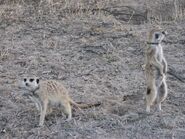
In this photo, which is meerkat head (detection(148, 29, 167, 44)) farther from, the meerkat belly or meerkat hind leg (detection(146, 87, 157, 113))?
the meerkat belly

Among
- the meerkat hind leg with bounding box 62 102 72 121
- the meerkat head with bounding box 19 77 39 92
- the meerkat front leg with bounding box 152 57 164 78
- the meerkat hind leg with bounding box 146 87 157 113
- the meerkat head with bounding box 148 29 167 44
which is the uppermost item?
the meerkat head with bounding box 148 29 167 44

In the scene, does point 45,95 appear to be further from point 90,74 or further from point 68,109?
point 90,74

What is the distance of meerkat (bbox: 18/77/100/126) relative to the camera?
661 cm

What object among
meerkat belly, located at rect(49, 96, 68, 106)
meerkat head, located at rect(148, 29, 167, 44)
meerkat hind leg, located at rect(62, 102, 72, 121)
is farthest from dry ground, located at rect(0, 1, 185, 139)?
meerkat head, located at rect(148, 29, 167, 44)

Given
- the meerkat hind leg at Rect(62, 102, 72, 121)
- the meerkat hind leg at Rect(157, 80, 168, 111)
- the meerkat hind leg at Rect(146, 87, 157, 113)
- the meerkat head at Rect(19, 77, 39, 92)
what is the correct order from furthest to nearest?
the meerkat hind leg at Rect(157, 80, 168, 111) → the meerkat hind leg at Rect(146, 87, 157, 113) → the meerkat hind leg at Rect(62, 102, 72, 121) → the meerkat head at Rect(19, 77, 39, 92)

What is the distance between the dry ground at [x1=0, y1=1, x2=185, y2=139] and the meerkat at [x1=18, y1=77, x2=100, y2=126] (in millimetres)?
151

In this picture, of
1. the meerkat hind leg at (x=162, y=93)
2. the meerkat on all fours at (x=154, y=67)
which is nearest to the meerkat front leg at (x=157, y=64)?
the meerkat on all fours at (x=154, y=67)

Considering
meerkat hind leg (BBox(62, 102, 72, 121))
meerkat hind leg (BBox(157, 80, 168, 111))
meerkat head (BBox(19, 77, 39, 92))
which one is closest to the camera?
meerkat head (BBox(19, 77, 39, 92))

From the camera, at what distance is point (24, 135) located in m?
6.58

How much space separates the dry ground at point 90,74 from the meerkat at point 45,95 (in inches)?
5.9

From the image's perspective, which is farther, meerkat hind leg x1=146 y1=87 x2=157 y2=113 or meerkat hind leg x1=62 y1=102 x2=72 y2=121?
meerkat hind leg x1=146 y1=87 x2=157 y2=113

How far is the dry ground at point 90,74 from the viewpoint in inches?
261

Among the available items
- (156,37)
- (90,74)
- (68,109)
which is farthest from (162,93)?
(90,74)

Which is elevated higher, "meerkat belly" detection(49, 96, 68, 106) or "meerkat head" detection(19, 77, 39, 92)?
"meerkat head" detection(19, 77, 39, 92)
